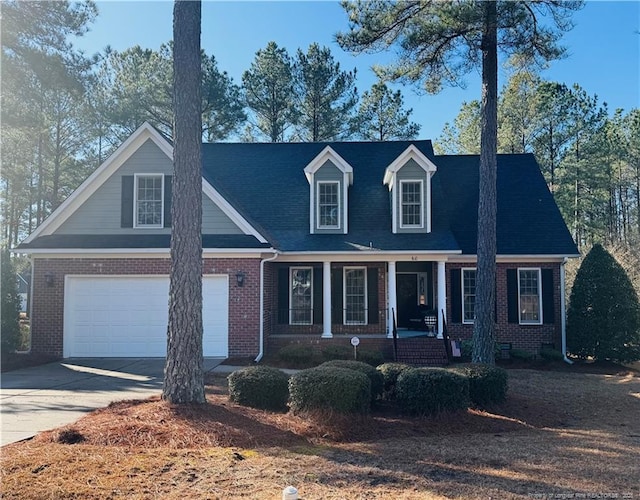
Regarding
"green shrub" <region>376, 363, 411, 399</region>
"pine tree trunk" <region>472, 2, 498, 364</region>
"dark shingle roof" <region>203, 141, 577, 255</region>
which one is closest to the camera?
"green shrub" <region>376, 363, 411, 399</region>

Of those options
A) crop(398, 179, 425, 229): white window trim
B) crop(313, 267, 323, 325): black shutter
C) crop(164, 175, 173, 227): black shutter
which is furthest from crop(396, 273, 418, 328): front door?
crop(164, 175, 173, 227): black shutter

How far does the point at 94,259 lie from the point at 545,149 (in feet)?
89.4

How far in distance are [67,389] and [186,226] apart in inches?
184

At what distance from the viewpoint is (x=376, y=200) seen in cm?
1655

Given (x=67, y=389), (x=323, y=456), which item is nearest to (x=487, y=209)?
(x=323, y=456)

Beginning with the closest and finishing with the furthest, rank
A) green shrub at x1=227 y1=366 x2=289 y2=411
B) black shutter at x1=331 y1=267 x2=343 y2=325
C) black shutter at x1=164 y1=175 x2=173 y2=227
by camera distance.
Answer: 1. green shrub at x1=227 y1=366 x2=289 y2=411
2. black shutter at x1=164 y1=175 x2=173 y2=227
3. black shutter at x1=331 y1=267 x2=343 y2=325

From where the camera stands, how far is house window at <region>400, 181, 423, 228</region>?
50.8 ft

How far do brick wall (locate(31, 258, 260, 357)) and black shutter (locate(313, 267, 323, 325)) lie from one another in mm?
2905

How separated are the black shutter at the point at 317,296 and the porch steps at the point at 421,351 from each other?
9.28 ft

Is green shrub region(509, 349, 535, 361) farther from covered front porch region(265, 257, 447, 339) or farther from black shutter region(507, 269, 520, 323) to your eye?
covered front porch region(265, 257, 447, 339)

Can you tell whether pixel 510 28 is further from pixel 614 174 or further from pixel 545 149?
pixel 614 174

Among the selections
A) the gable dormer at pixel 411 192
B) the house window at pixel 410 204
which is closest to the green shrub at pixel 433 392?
the gable dormer at pixel 411 192

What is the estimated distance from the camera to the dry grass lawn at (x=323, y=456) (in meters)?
4.55

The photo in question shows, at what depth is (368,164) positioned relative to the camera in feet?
58.5
